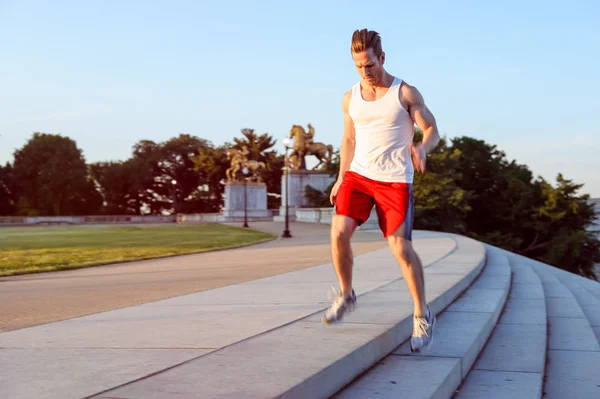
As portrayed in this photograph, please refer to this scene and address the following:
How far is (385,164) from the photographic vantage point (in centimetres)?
438

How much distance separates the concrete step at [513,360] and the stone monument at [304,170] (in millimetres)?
42966

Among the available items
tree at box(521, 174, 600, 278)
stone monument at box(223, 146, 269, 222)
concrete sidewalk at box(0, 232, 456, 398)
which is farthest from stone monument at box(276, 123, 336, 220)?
concrete sidewalk at box(0, 232, 456, 398)

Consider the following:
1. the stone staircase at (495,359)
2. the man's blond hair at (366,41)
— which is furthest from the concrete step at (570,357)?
the man's blond hair at (366,41)

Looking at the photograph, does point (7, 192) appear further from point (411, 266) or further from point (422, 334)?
point (422, 334)

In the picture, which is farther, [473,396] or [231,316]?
[231,316]

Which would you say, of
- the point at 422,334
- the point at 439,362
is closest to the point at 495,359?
the point at 422,334

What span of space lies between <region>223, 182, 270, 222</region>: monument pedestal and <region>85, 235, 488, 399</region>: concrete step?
49.1 meters

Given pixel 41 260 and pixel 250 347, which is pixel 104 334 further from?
pixel 41 260

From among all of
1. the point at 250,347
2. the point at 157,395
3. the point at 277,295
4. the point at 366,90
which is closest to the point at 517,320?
the point at 277,295

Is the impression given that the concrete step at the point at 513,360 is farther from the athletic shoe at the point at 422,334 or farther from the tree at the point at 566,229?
the tree at the point at 566,229

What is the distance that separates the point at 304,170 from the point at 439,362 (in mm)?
46757

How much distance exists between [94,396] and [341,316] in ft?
6.80

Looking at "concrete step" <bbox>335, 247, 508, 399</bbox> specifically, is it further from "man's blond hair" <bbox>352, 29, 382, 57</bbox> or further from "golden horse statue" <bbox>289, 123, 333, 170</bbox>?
"golden horse statue" <bbox>289, 123, 333, 170</bbox>

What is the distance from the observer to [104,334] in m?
4.62
